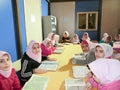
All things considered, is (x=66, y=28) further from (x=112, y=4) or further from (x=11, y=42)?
(x=11, y=42)

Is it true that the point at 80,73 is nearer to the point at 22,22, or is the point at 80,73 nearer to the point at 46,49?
the point at 46,49

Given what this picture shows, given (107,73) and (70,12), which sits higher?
(70,12)

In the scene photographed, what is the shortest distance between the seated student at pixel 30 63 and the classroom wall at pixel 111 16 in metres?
6.00

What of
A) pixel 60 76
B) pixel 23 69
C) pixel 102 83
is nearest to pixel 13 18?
pixel 23 69

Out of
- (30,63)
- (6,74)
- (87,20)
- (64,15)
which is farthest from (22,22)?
(87,20)

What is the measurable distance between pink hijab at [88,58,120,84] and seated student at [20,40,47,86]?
848 mm

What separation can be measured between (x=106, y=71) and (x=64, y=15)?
22.7 feet

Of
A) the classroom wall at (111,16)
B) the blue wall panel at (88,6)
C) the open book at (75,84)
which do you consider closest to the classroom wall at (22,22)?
the open book at (75,84)

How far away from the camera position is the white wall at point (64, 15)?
780cm

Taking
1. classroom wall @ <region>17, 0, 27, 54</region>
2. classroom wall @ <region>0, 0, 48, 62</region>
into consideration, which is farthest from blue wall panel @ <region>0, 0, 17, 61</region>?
classroom wall @ <region>17, 0, 27, 54</region>

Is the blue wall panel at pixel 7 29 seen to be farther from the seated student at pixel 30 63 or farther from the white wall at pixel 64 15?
the white wall at pixel 64 15

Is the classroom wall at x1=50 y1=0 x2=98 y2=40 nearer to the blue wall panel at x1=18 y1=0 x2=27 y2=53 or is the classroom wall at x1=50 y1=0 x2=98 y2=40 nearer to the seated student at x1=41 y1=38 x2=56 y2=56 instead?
the blue wall panel at x1=18 y1=0 x2=27 y2=53

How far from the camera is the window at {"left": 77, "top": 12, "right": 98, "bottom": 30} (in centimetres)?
774

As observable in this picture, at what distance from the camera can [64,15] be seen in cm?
786
